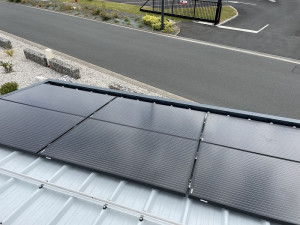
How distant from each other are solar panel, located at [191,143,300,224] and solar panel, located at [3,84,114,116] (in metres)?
3.95

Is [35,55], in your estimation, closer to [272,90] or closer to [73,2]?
[272,90]

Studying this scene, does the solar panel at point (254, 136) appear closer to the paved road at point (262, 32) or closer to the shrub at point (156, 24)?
the paved road at point (262, 32)

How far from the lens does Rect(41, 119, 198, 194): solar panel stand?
4.72 meters

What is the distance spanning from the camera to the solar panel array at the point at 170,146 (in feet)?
14.6

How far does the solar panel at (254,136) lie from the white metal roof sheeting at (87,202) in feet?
6.40

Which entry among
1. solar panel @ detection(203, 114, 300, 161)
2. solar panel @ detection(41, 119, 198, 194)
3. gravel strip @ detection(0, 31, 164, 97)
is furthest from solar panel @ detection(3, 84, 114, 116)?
gravel strip @ detection(0, 31, 164, 97)

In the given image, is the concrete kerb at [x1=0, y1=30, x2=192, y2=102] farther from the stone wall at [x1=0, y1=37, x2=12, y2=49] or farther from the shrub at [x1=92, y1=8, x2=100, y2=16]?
the shrub at [x1=92, y1=8, x2=100, y2=16]

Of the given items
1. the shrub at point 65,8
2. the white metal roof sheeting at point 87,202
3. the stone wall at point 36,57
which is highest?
the shrub at point 65,8

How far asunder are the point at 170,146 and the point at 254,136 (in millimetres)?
2417

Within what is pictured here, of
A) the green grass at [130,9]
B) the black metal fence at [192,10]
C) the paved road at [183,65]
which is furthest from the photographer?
the green grass at [130,9]

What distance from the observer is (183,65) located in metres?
18.6

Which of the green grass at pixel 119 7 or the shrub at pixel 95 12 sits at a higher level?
the green grass at pixel 119 7

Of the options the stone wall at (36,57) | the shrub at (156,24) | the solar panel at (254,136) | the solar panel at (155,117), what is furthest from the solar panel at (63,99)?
the shrub at (156,24)

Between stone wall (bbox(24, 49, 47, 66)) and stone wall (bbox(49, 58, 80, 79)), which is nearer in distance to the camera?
stone wall (bbox(49, 58, 80, 79))
